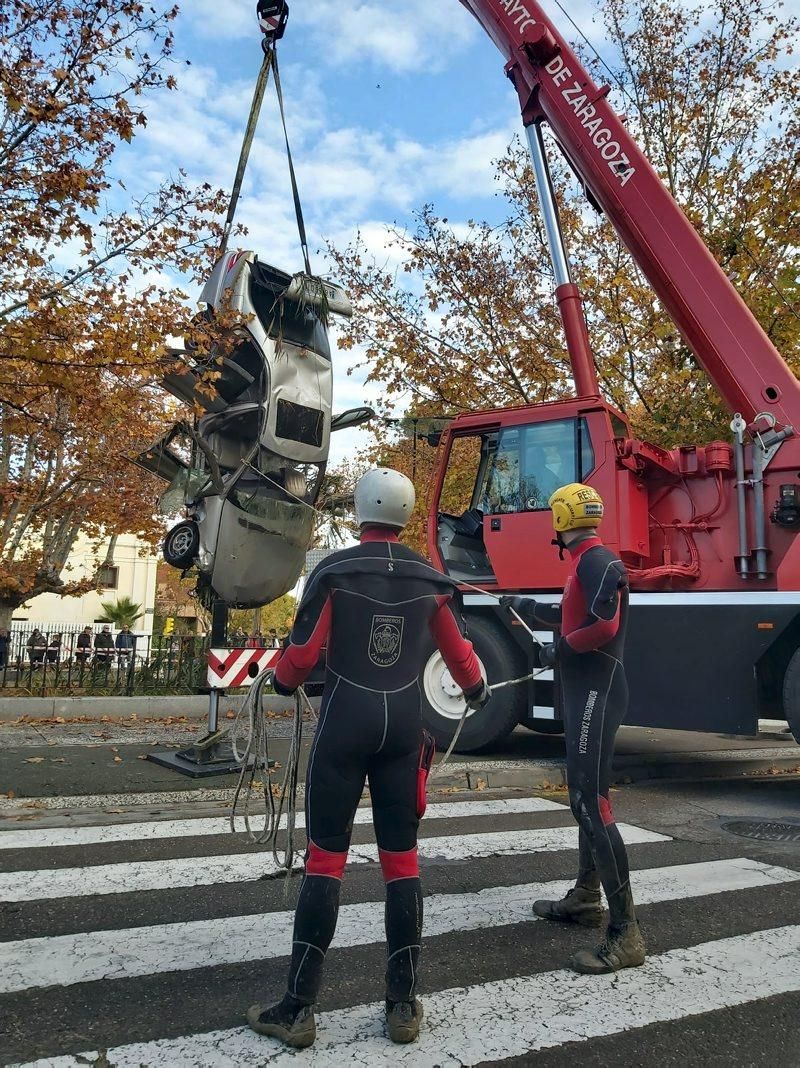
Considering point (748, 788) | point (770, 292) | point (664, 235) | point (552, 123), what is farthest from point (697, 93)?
point (748, 788)

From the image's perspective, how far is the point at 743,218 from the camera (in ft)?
50.2

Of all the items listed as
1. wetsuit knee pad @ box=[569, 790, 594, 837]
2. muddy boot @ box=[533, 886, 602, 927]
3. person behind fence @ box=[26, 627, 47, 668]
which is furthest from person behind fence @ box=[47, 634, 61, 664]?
wetsuit knee pad @ box=[569, 790, 594, 837]

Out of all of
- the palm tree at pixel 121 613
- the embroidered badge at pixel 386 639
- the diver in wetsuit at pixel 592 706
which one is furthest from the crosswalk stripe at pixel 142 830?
the palm tree at pixel 121 613

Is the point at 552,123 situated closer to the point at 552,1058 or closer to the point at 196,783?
the point at 196,783

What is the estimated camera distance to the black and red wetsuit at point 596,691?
12.8 feet

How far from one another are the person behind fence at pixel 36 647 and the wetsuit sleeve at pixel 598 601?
1256 cm

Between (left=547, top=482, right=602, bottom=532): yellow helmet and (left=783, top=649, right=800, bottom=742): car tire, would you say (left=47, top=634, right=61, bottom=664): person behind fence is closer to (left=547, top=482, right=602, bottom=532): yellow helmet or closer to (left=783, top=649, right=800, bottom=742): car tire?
(left=783, top=649, right=800, bottom=742): car tire

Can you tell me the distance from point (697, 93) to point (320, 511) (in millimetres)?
11342

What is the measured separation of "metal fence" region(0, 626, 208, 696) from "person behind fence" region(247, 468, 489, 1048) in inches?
434

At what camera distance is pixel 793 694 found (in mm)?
7246

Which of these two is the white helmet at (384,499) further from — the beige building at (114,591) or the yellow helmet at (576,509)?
the beige building at (114,591)

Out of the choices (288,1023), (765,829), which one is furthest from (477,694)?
(765,829)

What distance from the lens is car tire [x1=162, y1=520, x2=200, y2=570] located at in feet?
32.7

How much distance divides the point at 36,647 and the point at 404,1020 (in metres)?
14.1
